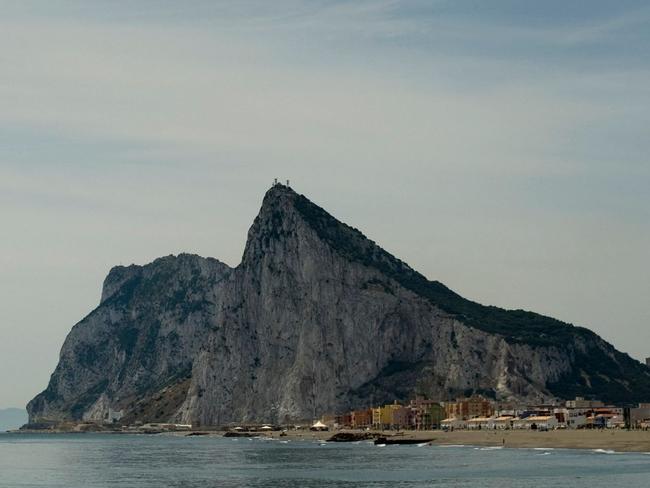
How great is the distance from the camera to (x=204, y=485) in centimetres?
12325

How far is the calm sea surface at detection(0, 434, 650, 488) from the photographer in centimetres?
11900

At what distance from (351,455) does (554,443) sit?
34688mm

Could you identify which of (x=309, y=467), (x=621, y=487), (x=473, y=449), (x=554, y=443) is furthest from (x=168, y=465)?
(x=621, y=487)

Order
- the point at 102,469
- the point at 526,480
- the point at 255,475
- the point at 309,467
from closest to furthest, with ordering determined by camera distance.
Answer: the point at 526,480 < the point at 255,475 < the point at 309,467 < the point at 102,469

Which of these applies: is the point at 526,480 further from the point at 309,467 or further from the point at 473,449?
the point at 473,449

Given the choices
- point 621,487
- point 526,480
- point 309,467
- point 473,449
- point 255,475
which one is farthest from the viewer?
point 473,449

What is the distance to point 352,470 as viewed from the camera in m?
Result: 141

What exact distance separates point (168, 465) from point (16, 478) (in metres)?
26.4

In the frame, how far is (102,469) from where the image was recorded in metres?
162

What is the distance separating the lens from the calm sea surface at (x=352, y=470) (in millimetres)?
119000

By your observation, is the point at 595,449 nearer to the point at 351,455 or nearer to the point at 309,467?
the point at 351,455

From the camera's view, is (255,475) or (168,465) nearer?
(255,475)

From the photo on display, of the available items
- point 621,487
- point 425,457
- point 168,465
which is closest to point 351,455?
point 425,457

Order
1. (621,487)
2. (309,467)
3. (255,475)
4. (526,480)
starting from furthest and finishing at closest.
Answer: (309,467) < (255,475) < (526,480) < (621,487)
